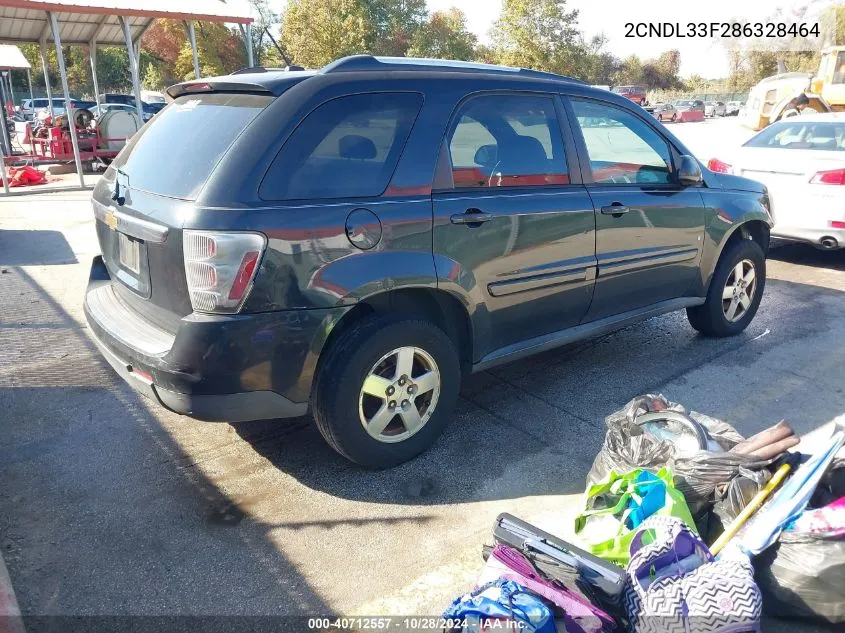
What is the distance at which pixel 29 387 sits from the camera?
4418mm

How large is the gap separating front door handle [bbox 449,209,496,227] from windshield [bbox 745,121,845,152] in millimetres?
5986

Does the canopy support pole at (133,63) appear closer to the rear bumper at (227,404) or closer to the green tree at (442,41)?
the rear bumper at (227,404)

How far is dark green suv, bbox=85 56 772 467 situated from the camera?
2.89 meters

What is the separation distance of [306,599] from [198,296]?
50.0 inches

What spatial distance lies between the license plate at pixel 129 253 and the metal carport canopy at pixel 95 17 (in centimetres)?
989

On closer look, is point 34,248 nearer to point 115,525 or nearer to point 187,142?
point 187,142

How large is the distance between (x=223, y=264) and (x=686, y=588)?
2.07 m

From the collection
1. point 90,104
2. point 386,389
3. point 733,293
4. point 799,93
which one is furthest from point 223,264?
point 90,104

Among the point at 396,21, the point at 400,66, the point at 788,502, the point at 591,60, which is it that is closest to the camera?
the point at 788,502

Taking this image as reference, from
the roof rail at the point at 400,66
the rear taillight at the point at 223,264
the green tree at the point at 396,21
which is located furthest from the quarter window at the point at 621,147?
the green tree at the point at 396,21

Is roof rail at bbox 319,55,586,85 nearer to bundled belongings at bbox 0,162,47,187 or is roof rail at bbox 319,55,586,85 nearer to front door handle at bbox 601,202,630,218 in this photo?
front door handle at bbox 601,202,630,218

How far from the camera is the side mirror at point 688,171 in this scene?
4527 mm

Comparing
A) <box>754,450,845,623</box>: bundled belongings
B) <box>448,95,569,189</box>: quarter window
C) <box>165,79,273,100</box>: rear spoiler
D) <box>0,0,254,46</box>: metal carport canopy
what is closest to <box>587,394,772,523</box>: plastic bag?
<box>754,450,845,623</box>: bundled belongings

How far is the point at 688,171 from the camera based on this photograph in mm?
4523
